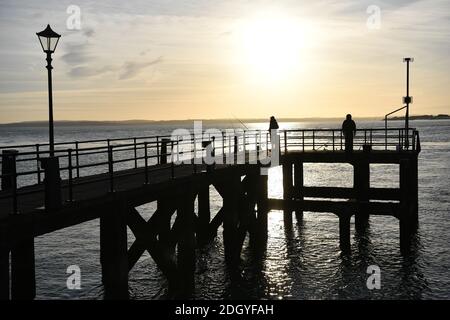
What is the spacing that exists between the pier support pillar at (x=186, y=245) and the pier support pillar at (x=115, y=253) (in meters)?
3.62

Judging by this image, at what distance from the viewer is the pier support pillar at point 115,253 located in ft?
34.6

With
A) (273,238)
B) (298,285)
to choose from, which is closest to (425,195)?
(273,238)

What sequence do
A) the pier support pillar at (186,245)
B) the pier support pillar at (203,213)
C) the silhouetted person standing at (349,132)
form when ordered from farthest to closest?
the silhouetted person standing at (349,132), the pier support pillar at (203,213), the pier support pillar at (186,245)

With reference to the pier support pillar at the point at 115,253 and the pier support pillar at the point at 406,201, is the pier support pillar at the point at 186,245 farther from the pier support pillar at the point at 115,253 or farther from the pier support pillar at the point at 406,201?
the pier support pillar at the point at 406,201

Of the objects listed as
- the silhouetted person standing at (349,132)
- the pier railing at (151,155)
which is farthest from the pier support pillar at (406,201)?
the silhouetted person standing at (349,132)

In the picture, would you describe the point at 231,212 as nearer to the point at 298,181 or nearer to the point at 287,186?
the point at 287,186

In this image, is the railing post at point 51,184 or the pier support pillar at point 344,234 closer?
the railing post at point 51,184

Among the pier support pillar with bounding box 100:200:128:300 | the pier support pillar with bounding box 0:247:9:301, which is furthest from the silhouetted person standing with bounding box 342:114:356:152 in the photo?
the pier support pillar with bounding box 0:247:9:301

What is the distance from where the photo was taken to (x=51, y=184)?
29.4 ft

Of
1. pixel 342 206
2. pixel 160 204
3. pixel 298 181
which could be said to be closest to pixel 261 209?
pixel 342 206

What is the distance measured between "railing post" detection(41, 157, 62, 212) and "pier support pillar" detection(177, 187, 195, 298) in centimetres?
539

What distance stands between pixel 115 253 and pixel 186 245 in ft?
15.2

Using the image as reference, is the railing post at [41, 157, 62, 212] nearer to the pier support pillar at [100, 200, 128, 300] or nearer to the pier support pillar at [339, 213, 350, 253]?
the pier support pillar at [100, 200, 128, 300]

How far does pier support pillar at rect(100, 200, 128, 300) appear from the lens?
34.6 ft
